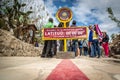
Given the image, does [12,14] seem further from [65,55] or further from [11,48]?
[65,55]

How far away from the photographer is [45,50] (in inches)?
396

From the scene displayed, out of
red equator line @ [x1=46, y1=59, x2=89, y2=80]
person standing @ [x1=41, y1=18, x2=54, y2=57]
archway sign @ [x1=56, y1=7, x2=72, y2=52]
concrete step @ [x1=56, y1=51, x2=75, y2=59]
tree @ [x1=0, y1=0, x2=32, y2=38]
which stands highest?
tree @ [x1=0, y1=0, x2=32, y2=38]

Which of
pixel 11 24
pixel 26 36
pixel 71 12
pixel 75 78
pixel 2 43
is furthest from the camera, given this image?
pixel 26 36

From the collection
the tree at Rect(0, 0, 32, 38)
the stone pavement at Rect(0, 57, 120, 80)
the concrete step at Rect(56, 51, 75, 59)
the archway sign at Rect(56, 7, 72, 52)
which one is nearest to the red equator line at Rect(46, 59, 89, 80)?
the stone pavement at Rect(0, 57, 120, 80)

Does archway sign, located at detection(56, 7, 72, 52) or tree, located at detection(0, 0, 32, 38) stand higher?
tree, located at detection(0, 0, 32, 38)

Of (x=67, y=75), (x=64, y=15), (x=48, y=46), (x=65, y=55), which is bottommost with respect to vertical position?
(x=67, y=75)

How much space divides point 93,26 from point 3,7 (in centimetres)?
1570

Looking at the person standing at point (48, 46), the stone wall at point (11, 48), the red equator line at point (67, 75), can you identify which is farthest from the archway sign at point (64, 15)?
the red equator line at point (67, 75)

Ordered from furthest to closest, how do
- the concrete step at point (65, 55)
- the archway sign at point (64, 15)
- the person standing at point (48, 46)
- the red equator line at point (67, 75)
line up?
the person standing at point (48, 46), the archway sign at point (64, 15), the concrete step at point (65, 55), the red equator line at point (67, 75)

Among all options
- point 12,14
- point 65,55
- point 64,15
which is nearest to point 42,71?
point 65,55

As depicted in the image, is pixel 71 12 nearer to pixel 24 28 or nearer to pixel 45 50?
pixel 45 50

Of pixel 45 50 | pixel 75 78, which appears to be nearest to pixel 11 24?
pixel 45 50

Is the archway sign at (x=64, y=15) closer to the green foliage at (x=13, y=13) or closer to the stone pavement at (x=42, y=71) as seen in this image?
the stone pavement at (x=42, y=71)

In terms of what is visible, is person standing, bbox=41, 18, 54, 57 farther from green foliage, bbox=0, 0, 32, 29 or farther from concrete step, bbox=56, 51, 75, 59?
green foliage, bbox=0, 0, 32, 29
